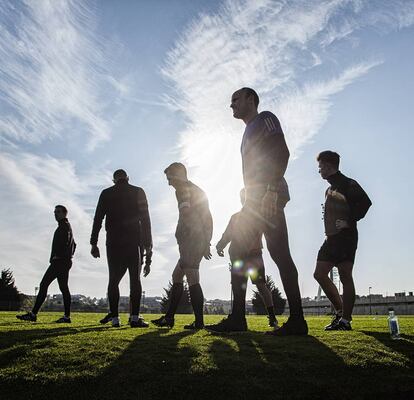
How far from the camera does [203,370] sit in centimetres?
256

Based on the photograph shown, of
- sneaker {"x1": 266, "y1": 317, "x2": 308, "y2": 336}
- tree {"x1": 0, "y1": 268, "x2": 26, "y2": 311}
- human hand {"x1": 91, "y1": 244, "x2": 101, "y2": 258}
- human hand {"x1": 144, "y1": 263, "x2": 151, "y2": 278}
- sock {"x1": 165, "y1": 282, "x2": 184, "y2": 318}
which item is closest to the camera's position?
sneaker {"x1": 266, "y1": 317, "x2": 308, "y2": 336}

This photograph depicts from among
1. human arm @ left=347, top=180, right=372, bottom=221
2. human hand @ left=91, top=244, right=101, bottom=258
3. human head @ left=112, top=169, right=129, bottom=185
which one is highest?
human head @ left=112, top=169, right=129, bottom=185

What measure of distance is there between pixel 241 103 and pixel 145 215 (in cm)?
282

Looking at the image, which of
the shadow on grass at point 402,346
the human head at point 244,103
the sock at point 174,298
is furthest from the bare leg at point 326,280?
the human head at point 244,103

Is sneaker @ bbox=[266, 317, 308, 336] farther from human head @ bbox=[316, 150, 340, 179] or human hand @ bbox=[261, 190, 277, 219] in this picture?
human head @ bbox=[316, 150, 340, 179]

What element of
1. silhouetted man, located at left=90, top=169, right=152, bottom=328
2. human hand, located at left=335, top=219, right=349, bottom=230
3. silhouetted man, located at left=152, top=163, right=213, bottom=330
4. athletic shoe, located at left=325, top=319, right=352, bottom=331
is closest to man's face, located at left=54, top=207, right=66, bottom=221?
silhouetted man, located at left=90, top=169, right=152, bottom=328

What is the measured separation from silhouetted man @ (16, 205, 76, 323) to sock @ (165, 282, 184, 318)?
2652 millimetres

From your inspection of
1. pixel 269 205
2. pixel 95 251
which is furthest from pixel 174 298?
pixel 269 205

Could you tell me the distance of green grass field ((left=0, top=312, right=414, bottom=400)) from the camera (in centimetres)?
231

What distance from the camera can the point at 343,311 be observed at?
17.9 feet

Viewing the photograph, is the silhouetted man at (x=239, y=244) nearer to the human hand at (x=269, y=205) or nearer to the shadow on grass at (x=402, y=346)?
the human hand at (x=269, y=205)

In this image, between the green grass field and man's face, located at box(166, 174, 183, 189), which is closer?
the green grass field

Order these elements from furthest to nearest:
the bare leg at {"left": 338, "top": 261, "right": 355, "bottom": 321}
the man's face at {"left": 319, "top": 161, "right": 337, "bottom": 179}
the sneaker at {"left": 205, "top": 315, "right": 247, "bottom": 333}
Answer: the man's face at {"left": 319, "top": 161, "right": 337, "bottom": 179}, the bare leg at {"left": 338, "top": 261, "right": 355, "bottom": 321}, the sneaker at {"left": 205, "top": 315, "right": 247, "bottom": 333}

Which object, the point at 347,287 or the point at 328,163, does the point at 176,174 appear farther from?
the point at 347,287
